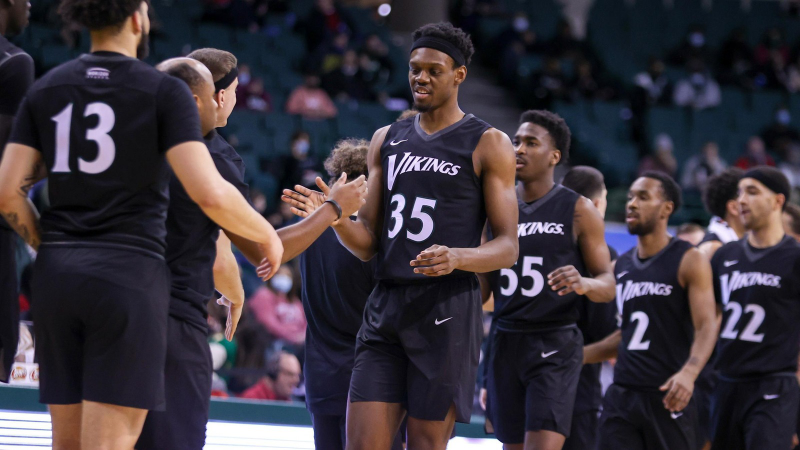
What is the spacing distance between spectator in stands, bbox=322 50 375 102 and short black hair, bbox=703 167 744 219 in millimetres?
7795

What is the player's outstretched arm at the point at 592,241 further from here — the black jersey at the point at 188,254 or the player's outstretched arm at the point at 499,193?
the black jersey at the point at 188,254

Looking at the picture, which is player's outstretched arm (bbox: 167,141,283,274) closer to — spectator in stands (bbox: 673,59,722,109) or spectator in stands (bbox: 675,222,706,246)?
spectator in stands (bbox: 675,222,706,246)

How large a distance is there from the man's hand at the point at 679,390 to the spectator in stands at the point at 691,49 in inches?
564

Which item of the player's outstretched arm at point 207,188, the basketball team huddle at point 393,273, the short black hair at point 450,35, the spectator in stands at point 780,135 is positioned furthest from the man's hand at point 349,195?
the spectator in stands at point 780,135

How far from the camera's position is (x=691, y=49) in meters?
19.1

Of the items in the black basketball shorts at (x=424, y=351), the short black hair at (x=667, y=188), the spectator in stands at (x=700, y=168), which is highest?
the spectator in stands at (x=700, y=168)

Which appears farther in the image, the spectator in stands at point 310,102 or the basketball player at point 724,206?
the spectator in stands at point 310,102

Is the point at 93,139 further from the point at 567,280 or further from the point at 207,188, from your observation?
the point at 567,280

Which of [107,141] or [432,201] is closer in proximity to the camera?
[107,141]

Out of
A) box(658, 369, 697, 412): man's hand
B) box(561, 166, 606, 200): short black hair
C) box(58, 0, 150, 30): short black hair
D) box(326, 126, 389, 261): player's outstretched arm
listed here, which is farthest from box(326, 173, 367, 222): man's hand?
box(561, 166, 606, 200): short black hair

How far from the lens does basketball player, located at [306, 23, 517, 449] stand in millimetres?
4242

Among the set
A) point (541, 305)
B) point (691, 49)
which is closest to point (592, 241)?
point (541, 305)

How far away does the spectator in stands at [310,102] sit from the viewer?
1419 cm

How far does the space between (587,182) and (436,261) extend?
3.12 meters
